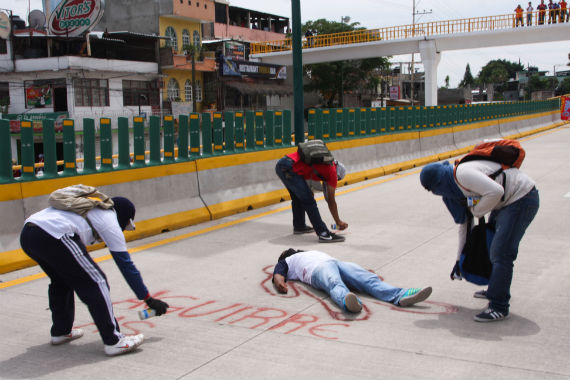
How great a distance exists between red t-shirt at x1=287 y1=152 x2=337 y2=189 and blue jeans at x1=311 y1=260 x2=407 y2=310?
254 centimetres

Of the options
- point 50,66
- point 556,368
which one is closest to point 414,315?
point 556,368

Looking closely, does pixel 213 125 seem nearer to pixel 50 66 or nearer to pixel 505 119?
pixel 505 119

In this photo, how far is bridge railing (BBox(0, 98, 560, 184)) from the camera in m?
7.83

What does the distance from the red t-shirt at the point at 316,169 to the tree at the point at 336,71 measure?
51.4 m

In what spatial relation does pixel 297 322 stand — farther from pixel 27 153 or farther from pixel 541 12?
pixel 541 12

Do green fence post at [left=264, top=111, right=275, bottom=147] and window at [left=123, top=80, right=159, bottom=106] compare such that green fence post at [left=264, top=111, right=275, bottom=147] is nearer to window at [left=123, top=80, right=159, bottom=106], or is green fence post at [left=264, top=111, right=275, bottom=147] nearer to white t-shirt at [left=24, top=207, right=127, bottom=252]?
white t-shirt at [left=24, top=207, right=127, bottom=252]

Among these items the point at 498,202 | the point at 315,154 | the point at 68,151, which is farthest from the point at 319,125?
the point at 498,202

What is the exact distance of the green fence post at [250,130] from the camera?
37.9ft

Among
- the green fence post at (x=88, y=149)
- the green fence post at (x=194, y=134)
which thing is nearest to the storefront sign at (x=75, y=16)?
the green fence post at (x=194, y=134)

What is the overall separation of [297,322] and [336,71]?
2185 inches

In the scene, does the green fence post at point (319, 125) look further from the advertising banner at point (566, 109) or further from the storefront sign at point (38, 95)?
A: the advertising banner at point (566, 109)

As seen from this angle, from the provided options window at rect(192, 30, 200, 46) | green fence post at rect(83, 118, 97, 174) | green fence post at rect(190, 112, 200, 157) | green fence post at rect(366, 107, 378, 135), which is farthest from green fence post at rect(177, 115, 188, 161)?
window at rect(192, 30, 200, 46)

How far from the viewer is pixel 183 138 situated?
395 inches

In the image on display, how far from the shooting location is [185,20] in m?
51.0
